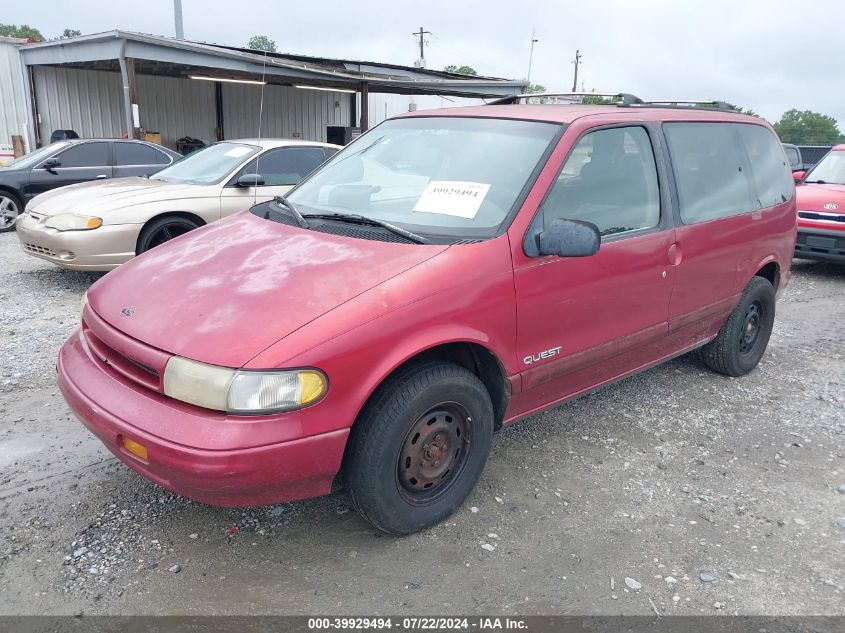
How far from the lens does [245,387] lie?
2.25 m

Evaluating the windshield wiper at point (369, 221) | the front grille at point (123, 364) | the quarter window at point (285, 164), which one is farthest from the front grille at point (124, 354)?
the quarter window at point (285, 164)

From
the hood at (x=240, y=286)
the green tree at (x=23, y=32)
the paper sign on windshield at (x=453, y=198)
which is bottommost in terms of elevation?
the hood at (x=240, y=286)

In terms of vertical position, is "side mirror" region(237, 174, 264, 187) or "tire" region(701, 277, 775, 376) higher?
"side mirror" region(237, 174, 264, 187)

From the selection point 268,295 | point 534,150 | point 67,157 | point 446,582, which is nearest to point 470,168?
point 534,150

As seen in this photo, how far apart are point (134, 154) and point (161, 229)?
4242 millimetres

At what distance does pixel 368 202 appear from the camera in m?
3.37

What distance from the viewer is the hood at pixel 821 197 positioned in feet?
26.8

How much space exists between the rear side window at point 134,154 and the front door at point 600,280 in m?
8.54

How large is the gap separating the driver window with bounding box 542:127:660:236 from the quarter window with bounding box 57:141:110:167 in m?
8.63

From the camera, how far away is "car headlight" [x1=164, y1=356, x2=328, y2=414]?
88.6 inches

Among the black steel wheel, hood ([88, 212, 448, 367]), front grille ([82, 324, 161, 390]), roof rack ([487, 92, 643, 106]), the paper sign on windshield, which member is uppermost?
roof rack ([487, 92, 643, 106])

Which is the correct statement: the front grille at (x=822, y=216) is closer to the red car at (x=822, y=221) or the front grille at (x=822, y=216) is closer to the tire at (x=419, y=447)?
the red car at (x=822, y=221)

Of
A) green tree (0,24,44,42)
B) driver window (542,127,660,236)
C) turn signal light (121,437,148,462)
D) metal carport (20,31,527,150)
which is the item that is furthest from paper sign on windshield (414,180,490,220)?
green tree (0,24,44,42)

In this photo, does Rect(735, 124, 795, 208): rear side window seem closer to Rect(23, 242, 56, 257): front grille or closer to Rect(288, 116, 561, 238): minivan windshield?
Rect(288, 116, 561, 238): minivan windshield
